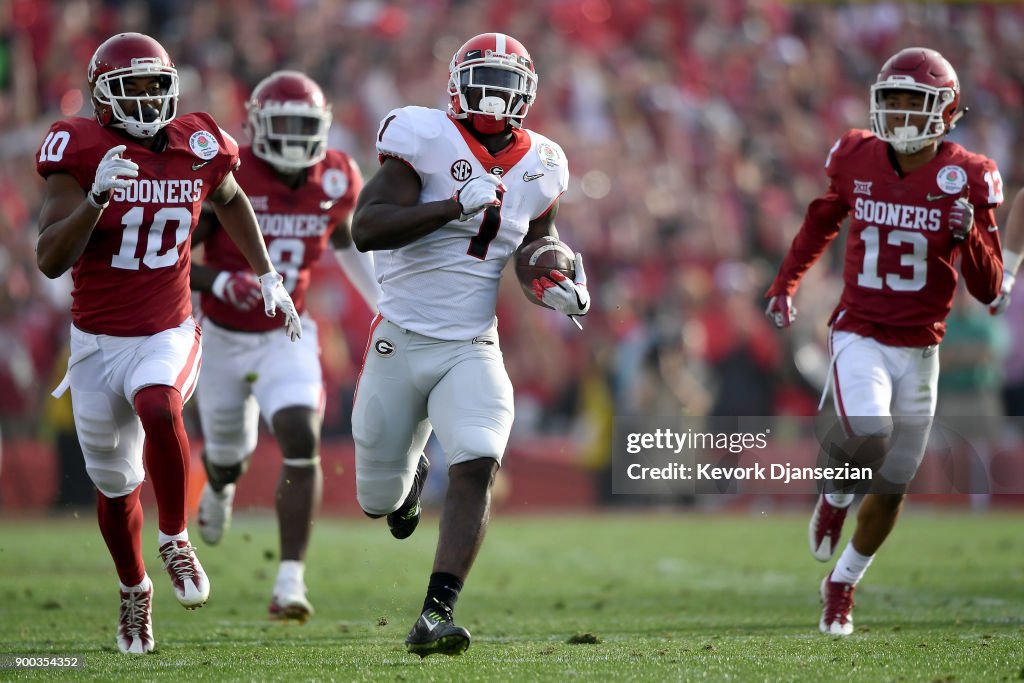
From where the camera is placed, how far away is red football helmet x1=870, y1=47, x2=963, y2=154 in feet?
18.2

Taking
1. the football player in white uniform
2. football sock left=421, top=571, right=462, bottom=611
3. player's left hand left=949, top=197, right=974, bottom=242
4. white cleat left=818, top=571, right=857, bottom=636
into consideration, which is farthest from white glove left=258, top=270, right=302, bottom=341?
player's left hand left=949, top=197, right=974, bottom=242

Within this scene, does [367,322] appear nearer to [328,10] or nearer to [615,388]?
[615,388]

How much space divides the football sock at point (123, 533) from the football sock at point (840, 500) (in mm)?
2841

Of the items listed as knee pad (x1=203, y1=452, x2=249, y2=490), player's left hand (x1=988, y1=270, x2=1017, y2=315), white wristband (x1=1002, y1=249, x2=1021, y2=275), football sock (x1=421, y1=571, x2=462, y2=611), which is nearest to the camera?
football sock (x1=421, y1=571, x2=462, y2=611)

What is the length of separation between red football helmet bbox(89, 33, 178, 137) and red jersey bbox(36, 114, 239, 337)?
7 cm

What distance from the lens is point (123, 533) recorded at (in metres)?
5.06

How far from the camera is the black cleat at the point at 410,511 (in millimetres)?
5227

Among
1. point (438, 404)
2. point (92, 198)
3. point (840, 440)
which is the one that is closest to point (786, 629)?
point (840, 440)

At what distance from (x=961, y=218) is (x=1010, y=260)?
0.60 metres

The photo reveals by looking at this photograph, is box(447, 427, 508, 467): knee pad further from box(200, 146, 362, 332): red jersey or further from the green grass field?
box(200, 146, 362, 332): red jersey

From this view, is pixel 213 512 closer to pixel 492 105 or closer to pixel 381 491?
pixel 381 491

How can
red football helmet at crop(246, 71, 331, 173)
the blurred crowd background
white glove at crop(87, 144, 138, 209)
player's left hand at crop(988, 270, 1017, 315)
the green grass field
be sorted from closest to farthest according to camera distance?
the green grass field, white glove at crop(87, 144, 138, 209), player's left hand at crop(988, 270, 1017, 315), red football helmet at crop(246, 71, 331, 173), the blurred crowd background

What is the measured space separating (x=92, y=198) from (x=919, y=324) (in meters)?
3.20

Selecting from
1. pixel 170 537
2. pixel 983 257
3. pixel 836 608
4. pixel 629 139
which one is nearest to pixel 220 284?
pixel 170 537
